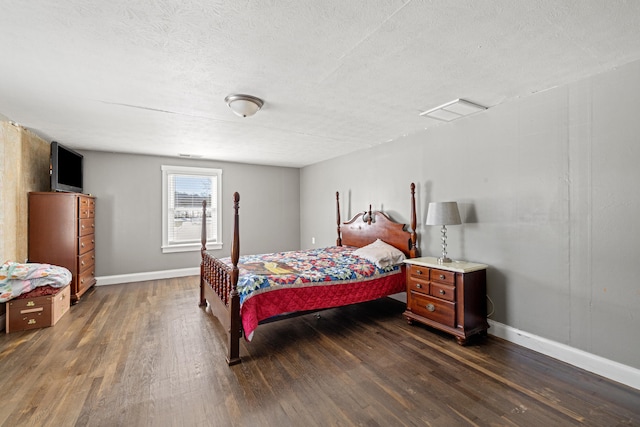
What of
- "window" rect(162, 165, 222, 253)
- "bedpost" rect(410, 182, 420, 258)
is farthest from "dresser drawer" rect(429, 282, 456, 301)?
"window" rect(162, 165, 222, 253)

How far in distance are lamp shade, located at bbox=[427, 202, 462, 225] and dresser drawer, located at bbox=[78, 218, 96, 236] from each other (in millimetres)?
4740

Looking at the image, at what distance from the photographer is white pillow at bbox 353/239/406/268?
3576mm

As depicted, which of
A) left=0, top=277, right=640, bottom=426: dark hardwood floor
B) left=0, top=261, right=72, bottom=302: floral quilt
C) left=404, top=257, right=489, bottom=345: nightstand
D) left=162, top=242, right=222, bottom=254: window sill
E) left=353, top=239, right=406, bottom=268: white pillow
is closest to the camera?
left=0, top=277, right=640, bottom=426: dark hardwood floor

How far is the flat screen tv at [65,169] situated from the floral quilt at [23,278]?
1.19m

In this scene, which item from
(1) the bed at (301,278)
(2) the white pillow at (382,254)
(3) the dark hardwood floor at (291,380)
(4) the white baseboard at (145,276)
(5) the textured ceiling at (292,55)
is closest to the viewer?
(5) the textured ceiling at (292,55)

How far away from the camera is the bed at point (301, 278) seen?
2617mm

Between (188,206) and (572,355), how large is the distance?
19.3ft

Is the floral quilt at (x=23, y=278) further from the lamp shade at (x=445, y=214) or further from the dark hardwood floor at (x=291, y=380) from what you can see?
the lamp shade at (x=445, y=214)

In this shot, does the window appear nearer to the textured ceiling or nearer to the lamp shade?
the textured ceiling

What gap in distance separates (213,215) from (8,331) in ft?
11.0

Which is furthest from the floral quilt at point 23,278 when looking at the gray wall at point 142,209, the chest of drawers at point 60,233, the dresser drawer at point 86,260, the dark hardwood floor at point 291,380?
the gray wall at point 142,209

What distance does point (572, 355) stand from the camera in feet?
7.95

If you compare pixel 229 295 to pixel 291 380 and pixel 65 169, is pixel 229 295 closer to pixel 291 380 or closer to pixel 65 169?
pixel 291 380

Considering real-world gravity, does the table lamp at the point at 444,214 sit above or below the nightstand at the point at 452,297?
above
